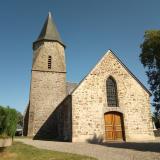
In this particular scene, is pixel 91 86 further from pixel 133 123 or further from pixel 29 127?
pixel 29 127

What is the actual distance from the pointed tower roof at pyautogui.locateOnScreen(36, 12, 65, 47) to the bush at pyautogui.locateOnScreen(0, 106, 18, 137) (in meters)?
21.5

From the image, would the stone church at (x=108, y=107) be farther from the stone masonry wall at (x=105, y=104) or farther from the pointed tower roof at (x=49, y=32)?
the pointed tower roof at (x=49, y=32)

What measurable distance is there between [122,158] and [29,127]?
59.4ft

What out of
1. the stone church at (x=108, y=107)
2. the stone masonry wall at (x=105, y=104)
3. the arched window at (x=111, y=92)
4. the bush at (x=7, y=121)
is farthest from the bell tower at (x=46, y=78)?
the bush at (x=7, y=121)

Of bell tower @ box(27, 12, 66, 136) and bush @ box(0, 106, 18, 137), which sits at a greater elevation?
bell tower @ box(27, 12, 66, 136)

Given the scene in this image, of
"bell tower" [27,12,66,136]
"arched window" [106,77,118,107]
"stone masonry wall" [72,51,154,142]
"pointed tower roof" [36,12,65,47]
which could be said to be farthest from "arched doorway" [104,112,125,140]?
"pointed tower roof" [36,12,65,47]

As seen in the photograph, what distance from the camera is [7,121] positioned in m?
9.09

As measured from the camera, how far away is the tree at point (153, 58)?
18.7 meters

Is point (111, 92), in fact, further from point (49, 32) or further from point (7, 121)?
point (49, 32)

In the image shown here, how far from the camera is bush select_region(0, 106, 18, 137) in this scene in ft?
29.7

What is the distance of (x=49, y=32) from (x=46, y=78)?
724cm

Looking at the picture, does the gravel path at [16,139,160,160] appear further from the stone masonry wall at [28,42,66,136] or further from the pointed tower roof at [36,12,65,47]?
the pointed tower roof at [36,12,65,47]

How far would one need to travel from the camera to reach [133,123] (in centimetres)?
1831

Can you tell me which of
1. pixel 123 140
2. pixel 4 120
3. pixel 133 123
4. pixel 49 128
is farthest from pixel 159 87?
pixel 4 120
